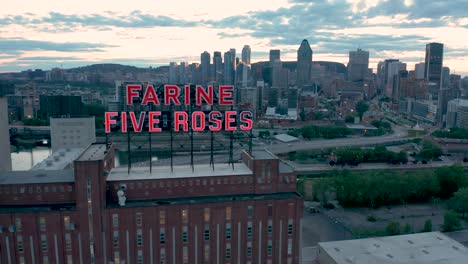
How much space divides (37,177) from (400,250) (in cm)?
3580

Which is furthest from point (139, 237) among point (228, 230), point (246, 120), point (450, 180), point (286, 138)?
point (286, 138)

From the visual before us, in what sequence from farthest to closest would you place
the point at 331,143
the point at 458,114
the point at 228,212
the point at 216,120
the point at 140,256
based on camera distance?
the point at 458,114
the point at 331,143
the point at 216,120
the point at 228,212
the point at 140,256

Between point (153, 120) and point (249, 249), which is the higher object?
point (153, 120)

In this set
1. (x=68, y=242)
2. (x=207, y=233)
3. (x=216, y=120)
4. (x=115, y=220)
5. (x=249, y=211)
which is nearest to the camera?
(x=68, y=242)

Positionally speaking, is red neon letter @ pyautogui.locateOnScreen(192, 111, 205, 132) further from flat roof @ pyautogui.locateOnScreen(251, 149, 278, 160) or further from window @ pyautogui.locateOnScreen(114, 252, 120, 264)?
window @ pyautogui.locateOnScreen(114, 252, 120, 264)

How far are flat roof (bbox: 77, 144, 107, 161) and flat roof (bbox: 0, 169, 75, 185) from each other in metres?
2.24

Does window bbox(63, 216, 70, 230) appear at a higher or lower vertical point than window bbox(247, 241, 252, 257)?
higher

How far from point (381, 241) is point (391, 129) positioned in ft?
380

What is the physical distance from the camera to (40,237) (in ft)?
102

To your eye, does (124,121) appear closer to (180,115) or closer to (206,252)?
(180,115)

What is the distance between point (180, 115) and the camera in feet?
113

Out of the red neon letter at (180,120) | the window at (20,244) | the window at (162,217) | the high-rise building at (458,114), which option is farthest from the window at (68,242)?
the high-rise building at (458,114)

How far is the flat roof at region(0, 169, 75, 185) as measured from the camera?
3253cm

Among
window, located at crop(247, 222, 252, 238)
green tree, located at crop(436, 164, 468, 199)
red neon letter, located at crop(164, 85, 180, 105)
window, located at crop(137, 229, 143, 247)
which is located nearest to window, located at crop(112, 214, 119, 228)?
window, located at crop(137, 229, 143, 247)
